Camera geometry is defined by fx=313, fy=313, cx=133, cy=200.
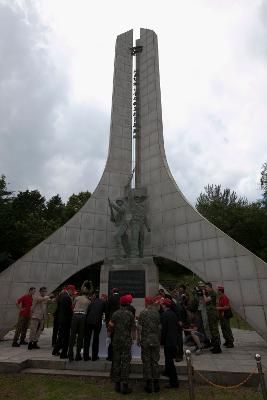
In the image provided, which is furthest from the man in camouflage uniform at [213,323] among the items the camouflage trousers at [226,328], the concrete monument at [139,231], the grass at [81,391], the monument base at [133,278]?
the monument base at [133,278]

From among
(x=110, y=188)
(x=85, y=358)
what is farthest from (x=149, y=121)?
(x=85, y=358)

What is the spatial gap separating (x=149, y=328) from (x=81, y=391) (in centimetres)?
146

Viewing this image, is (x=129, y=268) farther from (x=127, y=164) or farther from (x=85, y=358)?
(x=127, y=164)

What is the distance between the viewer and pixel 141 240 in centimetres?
1077

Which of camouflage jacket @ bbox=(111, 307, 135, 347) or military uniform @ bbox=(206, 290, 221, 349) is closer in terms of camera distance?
camouflage jacket @ bbox=(111, 307, 135, 347)

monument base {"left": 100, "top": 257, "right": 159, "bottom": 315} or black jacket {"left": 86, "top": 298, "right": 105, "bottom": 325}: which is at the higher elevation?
monument base {"left": 100, "top": 257, "right": 159, "bottom": 315}

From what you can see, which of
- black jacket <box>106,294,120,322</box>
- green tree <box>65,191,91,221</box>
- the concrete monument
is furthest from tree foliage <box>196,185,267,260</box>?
black jacket <box>106,294,120,322</box>

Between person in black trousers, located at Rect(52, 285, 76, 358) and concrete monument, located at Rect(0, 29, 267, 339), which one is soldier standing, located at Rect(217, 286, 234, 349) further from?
person in black trousers, located at Rect(52, 285, 76, 358)

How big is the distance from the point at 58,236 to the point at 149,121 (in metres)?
6.65

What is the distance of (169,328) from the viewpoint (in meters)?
5.49

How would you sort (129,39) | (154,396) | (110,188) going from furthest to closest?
(129,39) < (110,188) < (154,396)

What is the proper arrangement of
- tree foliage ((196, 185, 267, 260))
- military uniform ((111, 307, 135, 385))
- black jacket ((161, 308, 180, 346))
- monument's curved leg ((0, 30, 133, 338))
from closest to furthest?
military uniform ((111, 307, 135, 385)) → black jacket ((161, 308, 180, 346)) → monument's curved leg ((0, 30, 133, 338)) → tree foliage ((196, 185, 267, 260))

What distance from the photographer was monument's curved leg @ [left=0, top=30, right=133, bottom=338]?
11.1 metres

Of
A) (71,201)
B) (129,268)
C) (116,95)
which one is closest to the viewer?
(129,268)
